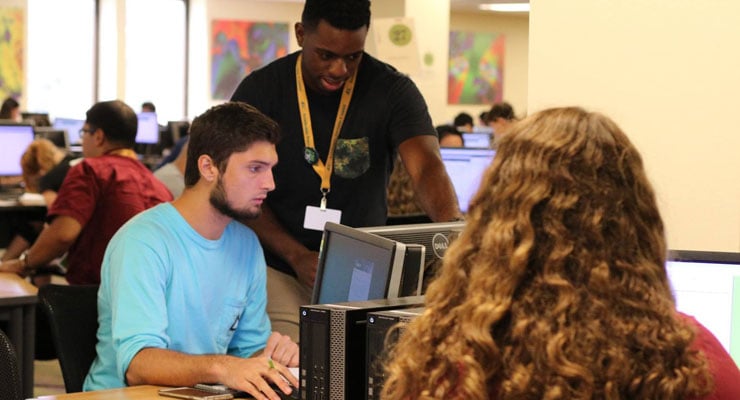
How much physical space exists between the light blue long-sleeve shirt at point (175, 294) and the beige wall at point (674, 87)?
0.88m

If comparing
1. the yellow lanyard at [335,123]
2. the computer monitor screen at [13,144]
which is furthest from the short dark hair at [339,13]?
the computer monitor screen at [13,144]

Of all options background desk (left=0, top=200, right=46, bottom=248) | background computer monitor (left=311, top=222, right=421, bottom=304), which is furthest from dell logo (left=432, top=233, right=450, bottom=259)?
background desk (left=0, top=200, right=46, bottom=248)

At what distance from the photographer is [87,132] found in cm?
470

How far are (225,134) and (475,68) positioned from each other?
584 inches

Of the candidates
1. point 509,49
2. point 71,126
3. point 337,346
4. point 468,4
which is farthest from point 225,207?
point 509,49

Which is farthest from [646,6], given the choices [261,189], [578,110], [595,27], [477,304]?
[477,304]

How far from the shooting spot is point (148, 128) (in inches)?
512

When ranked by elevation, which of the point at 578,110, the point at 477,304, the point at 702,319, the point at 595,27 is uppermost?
the point at 595,27

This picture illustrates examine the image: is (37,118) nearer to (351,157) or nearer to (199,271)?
(351,157)

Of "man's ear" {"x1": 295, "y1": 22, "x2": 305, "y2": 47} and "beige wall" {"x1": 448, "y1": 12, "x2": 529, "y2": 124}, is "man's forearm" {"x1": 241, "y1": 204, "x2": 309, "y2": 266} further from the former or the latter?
"beige wall" {"x1": 448, "y1": 12, "x2": 529, "y2": 124}

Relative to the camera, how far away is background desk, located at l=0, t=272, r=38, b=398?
404 centimetres

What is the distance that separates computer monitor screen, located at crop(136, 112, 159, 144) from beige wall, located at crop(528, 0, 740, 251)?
427 inches

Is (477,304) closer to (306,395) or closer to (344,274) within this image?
(306,395)

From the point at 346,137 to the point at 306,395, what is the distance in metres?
1.21
